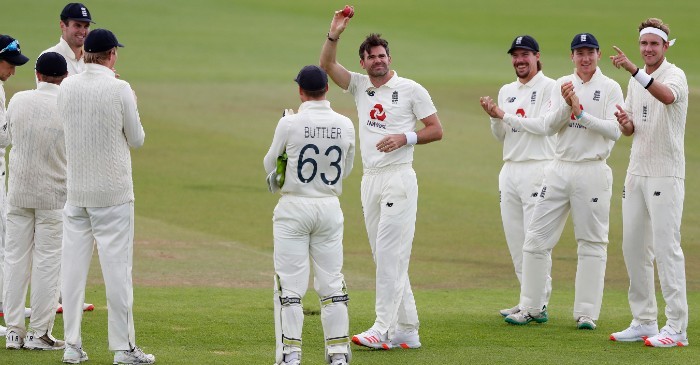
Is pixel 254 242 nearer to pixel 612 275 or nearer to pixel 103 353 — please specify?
pixel 612 275

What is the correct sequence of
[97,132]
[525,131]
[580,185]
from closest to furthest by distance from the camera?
[97,132], [580,185], [525,131]

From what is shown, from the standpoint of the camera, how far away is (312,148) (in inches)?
331

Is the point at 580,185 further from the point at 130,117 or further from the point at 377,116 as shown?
the point at 130,117

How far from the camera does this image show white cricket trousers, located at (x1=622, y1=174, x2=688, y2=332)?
9.64 metres

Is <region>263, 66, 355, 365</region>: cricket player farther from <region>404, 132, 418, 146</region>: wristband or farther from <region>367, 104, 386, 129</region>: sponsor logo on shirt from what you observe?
<region>367, 104, 386, 129</region>: sponsor logo on shirt

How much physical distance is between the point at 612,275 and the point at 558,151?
385 cm

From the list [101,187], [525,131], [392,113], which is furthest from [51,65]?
[525,131]

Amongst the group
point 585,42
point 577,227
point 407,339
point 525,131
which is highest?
point 585,42

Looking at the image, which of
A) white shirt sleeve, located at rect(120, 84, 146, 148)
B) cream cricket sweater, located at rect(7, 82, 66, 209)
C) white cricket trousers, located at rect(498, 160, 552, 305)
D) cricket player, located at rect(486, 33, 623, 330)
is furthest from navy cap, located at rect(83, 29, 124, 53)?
white cricket trousers, located at rect(498, 160, 552, 305)

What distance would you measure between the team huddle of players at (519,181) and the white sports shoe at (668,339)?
0.04 feet

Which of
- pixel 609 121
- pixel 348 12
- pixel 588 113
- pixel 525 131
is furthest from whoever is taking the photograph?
pixel 525 131

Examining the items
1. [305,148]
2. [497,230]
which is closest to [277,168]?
[305,148]

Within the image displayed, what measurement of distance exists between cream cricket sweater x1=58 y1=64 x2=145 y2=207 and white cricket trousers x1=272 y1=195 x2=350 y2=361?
46.5 inches

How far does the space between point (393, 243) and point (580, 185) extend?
6.49 feet
